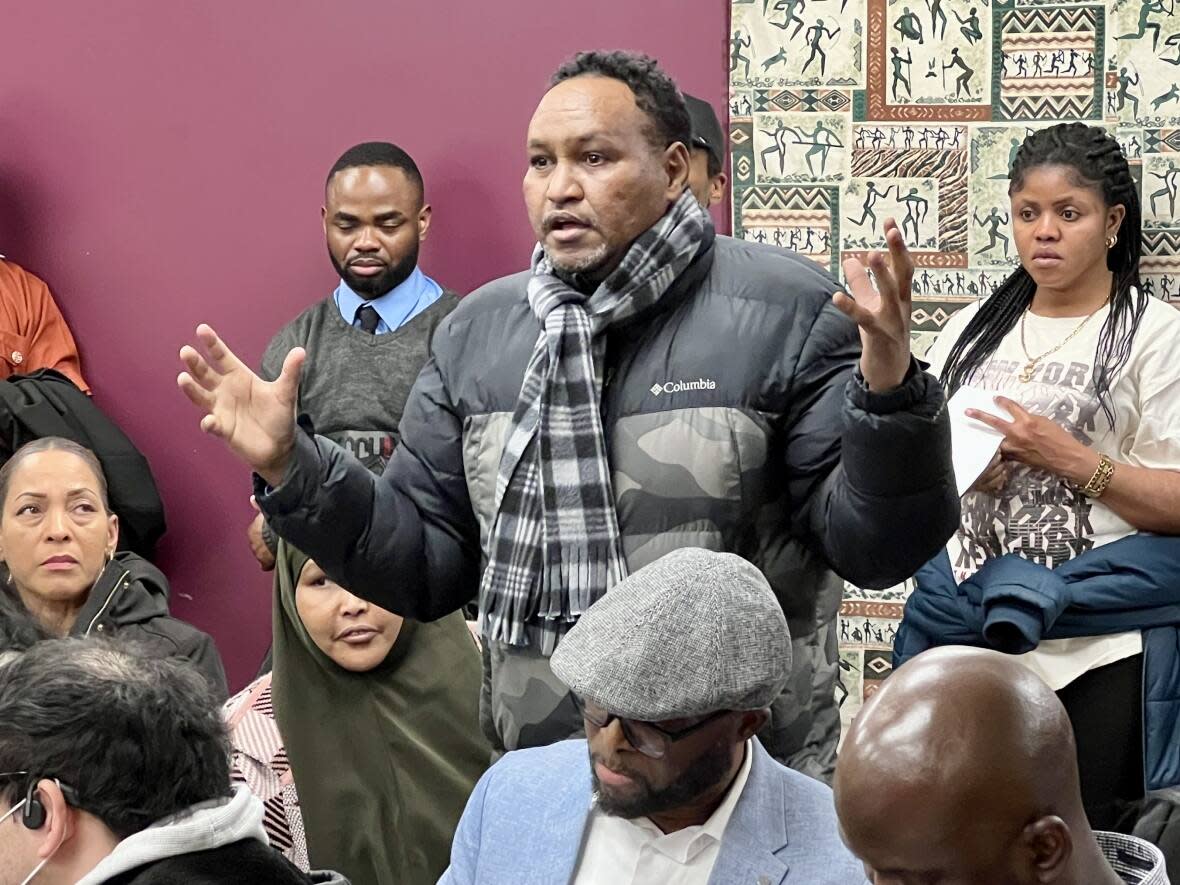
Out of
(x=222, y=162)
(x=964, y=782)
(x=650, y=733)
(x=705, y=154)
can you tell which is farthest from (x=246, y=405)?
(x=222, y=162)

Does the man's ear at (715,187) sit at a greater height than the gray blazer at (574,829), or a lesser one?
greater

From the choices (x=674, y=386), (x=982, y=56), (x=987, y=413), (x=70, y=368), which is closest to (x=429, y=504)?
(x=674, y=386)

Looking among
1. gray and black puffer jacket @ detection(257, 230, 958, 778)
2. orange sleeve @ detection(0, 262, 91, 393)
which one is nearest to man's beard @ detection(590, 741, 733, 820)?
gray and black puffer jacket @ detection(257, 230, 958, 778)

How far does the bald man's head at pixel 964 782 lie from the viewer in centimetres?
150

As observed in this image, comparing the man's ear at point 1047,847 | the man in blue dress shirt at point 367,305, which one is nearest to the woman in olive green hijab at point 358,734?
the man in blue dress shirt at point 367,305

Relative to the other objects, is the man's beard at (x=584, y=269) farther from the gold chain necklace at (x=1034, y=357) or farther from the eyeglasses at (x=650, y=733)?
the gold chain necklace at (x=1034, y=357)

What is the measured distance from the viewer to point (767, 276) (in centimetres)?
243

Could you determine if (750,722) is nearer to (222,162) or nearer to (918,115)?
(918,115)

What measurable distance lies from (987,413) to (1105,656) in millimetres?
505

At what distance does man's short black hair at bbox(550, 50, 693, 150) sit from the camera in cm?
245

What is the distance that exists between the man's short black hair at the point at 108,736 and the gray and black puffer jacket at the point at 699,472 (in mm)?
289

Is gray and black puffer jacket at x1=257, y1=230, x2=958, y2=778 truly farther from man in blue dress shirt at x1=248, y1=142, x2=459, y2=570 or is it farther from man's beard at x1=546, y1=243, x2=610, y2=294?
man in blue dress shirt at x1=248, y1=142, x2=459, y2=570

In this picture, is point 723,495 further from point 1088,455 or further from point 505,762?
point 1088,455

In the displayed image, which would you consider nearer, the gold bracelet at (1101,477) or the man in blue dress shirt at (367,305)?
the gold bracelet at (1101,477)
